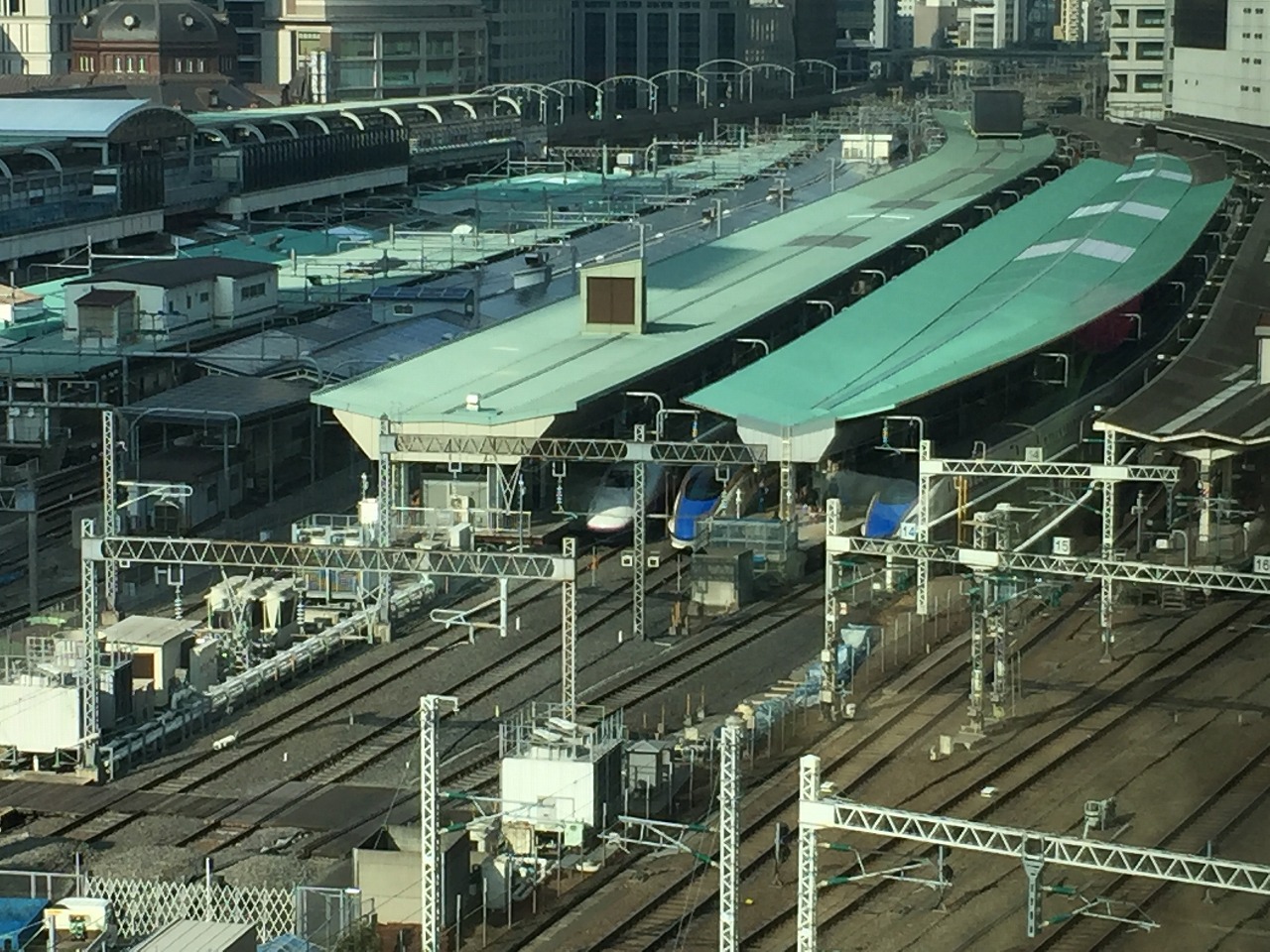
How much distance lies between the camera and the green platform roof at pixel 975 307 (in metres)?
38.2

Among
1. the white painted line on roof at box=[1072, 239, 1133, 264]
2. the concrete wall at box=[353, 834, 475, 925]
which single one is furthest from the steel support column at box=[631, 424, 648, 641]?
the white painted line on roof at box=[1072, 239, 1133, 264]

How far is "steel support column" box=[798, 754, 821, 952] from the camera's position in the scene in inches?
786

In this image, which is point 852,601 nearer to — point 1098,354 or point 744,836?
point 744,836

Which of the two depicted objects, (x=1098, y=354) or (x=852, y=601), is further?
(x=1098, y=354)

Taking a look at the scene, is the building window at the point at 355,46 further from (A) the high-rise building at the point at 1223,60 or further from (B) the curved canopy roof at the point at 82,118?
(B) the curved canopy roof at the point at 82,118

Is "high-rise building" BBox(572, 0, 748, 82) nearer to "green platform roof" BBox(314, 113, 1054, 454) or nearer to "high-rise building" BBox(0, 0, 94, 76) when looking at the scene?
"high-rise building" BBox(0, 0, 94, 76)

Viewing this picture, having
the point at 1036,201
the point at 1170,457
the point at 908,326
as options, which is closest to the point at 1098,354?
the point at 908,326

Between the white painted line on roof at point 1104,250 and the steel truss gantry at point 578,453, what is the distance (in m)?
14.9

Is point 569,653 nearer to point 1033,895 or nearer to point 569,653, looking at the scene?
point 569,653

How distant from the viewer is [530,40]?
12594cm

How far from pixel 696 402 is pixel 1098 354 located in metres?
10.3

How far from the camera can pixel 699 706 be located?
30.7m

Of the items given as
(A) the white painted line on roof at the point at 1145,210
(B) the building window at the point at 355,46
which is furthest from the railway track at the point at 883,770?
(B) the building window at the point at 355,46

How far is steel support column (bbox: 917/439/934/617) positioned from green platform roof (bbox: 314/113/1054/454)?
5199mm
